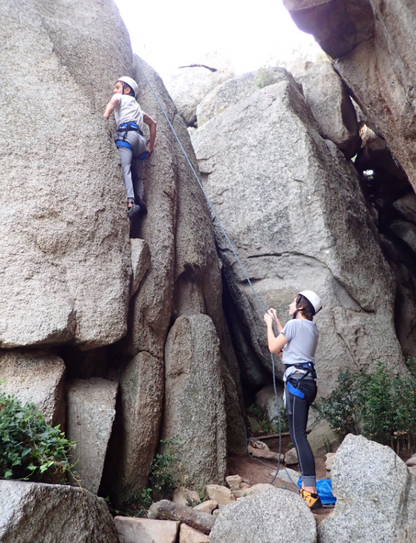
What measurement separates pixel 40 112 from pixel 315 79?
8446mm

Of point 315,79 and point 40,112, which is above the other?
point 315,79

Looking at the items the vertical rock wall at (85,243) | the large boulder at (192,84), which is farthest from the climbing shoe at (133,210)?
the large boulder at (192,84)

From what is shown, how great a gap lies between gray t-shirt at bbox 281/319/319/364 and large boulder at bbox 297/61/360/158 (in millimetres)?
8190

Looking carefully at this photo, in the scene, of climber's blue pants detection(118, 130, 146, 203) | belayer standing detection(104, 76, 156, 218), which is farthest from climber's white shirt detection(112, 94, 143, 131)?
climber's blue pants detection(118, 130, 146, 203)

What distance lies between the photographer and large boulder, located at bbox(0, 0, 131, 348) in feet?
19.8

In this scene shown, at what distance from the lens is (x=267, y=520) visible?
14.2ft

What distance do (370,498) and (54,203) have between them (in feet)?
16.2

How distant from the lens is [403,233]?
1487cm

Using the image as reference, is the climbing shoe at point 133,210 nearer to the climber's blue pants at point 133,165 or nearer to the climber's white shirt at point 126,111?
the climber's blue pants at point 133,165

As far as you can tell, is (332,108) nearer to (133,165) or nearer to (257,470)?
(133,165)

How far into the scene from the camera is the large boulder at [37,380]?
5.55m

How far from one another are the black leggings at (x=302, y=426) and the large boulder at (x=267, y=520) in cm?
79

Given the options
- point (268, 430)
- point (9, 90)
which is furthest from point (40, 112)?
point (268, 430)

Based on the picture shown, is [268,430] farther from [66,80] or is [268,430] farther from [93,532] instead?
[66,80]
